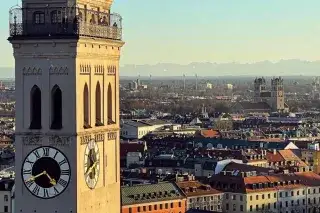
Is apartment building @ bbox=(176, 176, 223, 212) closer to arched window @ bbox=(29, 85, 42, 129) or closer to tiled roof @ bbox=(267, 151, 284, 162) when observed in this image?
tiled roof @ bbox=(267, 151, 284, 162)

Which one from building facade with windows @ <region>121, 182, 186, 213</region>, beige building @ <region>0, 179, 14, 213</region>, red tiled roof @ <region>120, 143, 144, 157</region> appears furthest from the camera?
red tiled roof @ <region>120, 143, 144, 157</region>

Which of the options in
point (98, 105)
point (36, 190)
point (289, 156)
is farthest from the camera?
point (289, 156)

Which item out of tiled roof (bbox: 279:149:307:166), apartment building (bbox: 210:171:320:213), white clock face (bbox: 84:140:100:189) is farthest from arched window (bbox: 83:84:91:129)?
tiled roof (bbox: 279:149:307:166)

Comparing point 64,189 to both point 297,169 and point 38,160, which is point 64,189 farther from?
point 297,169

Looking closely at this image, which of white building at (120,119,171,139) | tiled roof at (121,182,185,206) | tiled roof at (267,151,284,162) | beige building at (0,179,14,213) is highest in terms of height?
beige building at (0,179,14,213)

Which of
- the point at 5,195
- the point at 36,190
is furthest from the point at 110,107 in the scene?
the point at 5,195

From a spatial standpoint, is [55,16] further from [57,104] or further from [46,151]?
[46,151]
